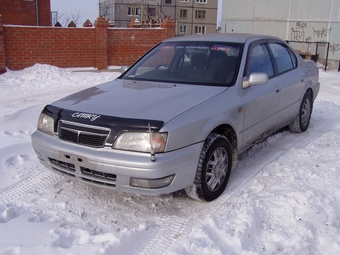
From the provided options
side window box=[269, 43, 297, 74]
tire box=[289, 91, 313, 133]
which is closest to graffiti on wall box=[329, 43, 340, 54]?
tire box=[289, 91, 313, 133]

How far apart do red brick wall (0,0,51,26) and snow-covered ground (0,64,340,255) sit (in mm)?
20920

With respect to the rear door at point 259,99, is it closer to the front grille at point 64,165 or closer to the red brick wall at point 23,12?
the front grille at point 64,165

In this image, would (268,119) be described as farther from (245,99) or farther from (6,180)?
(6,180)

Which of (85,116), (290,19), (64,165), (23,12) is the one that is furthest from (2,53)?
(290,19)

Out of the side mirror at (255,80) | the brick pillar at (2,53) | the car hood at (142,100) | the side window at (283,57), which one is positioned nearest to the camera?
the car hood at (142,100)

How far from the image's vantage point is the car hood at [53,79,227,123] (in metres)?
3.59

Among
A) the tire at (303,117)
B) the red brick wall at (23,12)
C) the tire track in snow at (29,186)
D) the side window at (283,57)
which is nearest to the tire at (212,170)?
the tire track in snow at (29,186)

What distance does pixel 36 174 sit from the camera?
14.9 ft

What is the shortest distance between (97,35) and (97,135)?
12363mm

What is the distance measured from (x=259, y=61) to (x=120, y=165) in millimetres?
2544

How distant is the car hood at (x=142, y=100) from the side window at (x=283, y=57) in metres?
1.61

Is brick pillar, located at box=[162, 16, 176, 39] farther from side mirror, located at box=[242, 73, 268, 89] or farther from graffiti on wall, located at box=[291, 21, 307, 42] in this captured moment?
side mirror, located at box=[242, 73, 268, 89]

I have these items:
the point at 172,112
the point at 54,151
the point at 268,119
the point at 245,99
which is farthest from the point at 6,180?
the point at 268,119

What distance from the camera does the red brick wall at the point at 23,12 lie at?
23.7m
